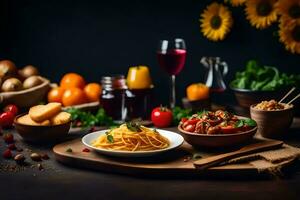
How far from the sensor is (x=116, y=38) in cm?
345

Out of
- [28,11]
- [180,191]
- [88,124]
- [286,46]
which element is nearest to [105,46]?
[28,11]

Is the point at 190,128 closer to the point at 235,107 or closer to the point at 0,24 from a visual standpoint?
the point at 235,107

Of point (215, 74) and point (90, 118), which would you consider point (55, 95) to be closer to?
point (90, 118)

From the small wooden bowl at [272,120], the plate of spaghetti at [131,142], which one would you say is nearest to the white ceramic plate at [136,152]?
the plate of spaghetti at [131,142]

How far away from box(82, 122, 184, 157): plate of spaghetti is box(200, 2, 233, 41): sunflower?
1.17 m

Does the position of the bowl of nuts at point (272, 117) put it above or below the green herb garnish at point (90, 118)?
above

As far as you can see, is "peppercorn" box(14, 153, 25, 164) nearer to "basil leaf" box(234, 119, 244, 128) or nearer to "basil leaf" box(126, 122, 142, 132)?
"basil leaf" box(126, 122, 142, 132)

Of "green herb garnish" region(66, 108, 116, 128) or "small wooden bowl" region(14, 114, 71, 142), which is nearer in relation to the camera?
"small wooden bowl" region(14, 114, 71, 142)

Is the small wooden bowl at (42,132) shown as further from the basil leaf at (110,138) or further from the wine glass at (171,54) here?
the wine glass at (171,54)

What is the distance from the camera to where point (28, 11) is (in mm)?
3443

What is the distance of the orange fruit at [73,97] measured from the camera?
3.05m

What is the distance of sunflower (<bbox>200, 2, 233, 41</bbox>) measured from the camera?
10.8 feet

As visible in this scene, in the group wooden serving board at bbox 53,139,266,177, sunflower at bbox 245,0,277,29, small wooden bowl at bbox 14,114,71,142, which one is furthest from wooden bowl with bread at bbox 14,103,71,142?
sunflower at bbox 245,0,277,29

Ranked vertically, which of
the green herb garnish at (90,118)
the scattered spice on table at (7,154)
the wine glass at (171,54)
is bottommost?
the scattered spice on table at (7,154)
